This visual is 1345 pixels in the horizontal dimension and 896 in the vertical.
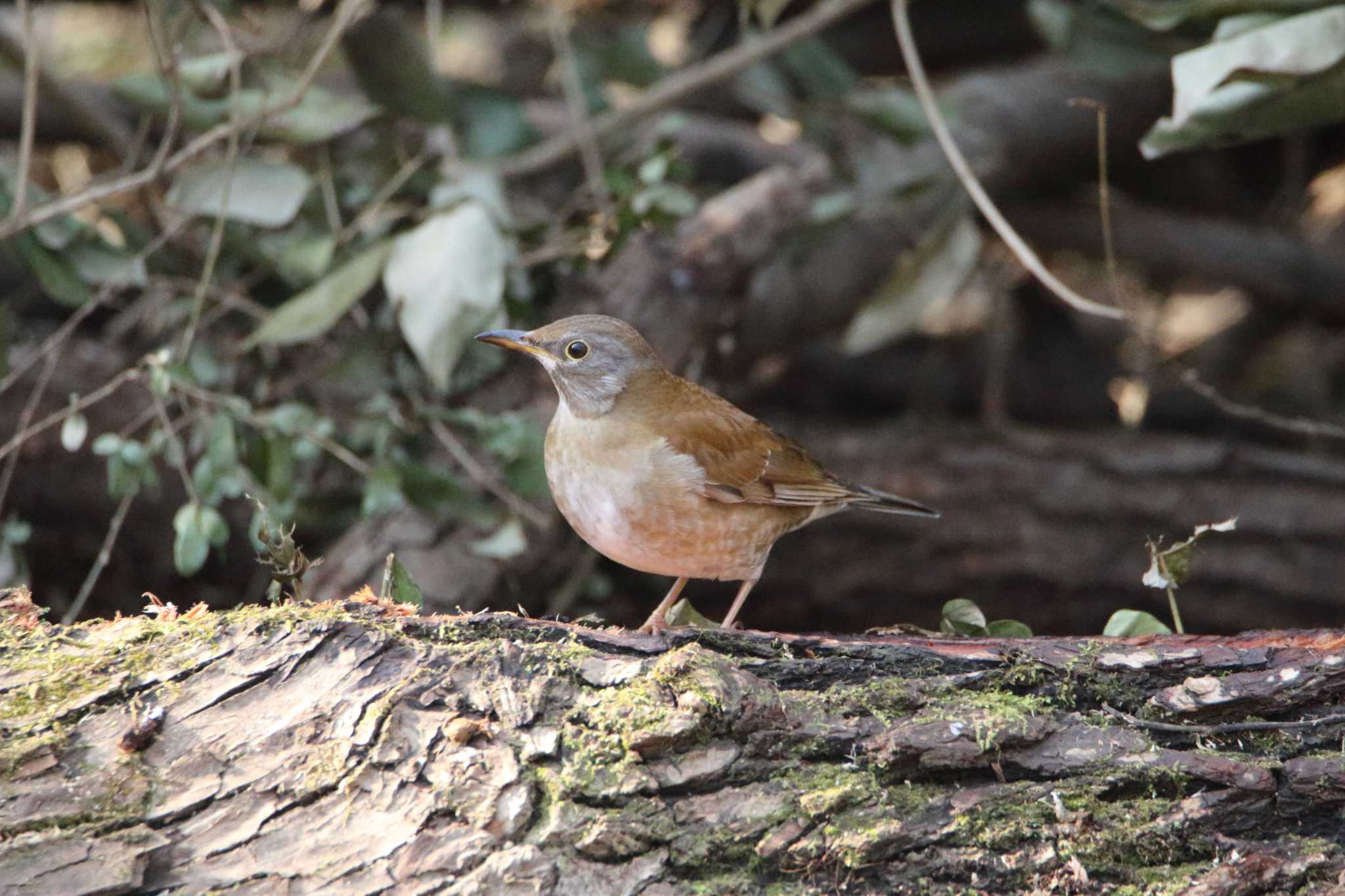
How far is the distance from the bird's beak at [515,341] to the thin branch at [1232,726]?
2.17 m

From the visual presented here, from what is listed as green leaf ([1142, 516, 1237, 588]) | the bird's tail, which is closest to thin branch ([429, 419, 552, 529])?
the bird's tail

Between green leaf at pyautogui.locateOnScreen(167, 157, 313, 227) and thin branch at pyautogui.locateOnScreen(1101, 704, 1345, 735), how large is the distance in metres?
3.59

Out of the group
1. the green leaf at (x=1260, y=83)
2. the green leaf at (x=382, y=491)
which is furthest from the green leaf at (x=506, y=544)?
the green leaf at (x=1260, y=83)

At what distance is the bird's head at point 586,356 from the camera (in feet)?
13.9

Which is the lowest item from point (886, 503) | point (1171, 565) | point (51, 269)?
point (886, 503)

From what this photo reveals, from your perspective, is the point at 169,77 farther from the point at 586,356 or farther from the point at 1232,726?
the point at 1232,726

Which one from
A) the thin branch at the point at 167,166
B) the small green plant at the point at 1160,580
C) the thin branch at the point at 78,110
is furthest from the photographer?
the thin branch at the point at 78,110

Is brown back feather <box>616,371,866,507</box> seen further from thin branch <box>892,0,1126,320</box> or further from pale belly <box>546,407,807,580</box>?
thin branch <box>892,0,1126,320</box>

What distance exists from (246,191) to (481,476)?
1.54 metres

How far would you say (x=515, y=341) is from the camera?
419cm

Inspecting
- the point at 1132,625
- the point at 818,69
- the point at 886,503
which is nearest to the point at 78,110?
the point at 818,69

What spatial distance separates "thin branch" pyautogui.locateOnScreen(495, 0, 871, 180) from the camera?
18.8ft

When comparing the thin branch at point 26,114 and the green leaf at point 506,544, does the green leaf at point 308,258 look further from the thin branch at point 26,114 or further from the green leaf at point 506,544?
the green leaf at point 506,544

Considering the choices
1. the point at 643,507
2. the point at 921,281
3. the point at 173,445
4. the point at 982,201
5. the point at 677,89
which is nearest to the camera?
the point at 643,507
